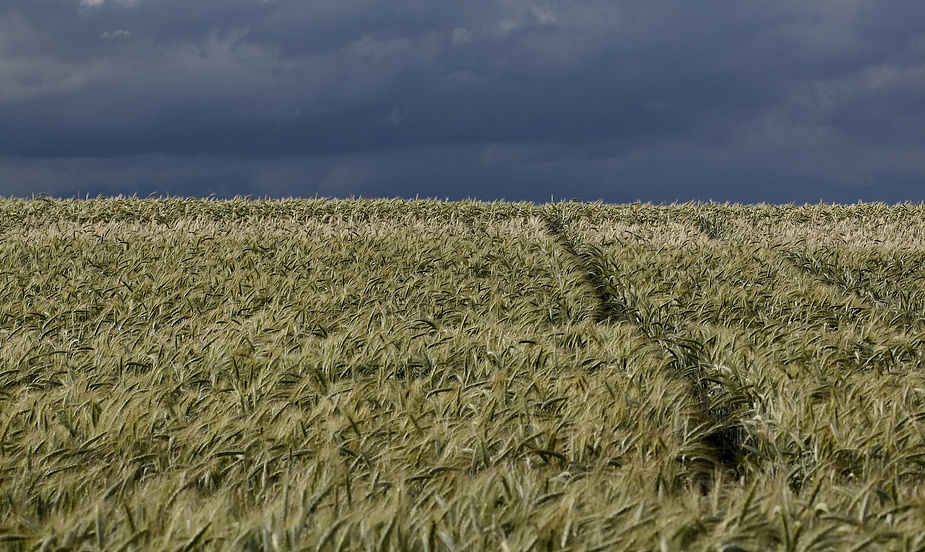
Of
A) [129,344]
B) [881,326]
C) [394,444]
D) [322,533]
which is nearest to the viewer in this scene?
[322,533]

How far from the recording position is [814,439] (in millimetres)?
3311

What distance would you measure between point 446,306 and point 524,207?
1134 centimetres

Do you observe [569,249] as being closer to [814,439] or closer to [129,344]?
[129,344]

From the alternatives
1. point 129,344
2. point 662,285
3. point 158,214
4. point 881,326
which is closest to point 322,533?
point 129,344

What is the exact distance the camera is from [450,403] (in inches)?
144

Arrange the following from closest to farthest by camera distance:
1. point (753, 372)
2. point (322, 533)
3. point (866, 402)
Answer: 1. point (322, 533)
2. point (866, 402)
3. point (753, 372)

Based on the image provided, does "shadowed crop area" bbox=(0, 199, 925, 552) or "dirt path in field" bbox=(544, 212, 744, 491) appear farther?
"dirt path in field" bbox=(544, 212, 744, 491)

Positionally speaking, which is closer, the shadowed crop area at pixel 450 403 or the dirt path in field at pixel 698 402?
the shadowed crop area at pixel 450 403

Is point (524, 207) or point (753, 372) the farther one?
point (524, 207)

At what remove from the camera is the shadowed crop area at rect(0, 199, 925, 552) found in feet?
7.50

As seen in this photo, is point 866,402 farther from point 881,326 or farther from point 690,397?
point 881,326

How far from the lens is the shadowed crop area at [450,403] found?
7.50 feet

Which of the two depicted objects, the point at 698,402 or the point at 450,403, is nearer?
the point at 450,403

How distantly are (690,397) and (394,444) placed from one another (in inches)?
65.7
